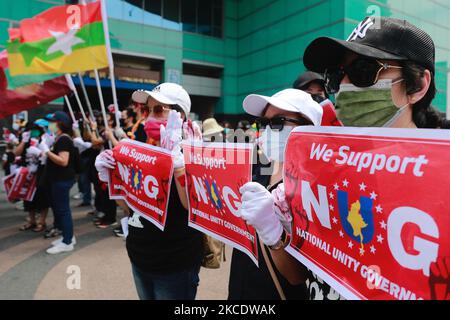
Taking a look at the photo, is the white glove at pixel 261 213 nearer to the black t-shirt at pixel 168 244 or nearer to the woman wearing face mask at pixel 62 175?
the black t-shirt at pixel 168 244

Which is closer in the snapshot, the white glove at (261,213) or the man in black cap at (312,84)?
the white glove at (261,213)

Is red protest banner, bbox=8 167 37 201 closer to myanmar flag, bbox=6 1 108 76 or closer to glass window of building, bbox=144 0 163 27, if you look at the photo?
myanmar flag, bbox=6 1 108 76

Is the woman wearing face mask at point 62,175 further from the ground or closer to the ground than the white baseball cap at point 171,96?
closer to the ground

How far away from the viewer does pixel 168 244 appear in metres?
2.15

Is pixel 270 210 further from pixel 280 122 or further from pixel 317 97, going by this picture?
pixel 317 97

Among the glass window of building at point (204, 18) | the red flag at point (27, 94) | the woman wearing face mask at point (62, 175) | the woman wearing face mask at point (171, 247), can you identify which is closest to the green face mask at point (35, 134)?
the red flag at point (27, 94)

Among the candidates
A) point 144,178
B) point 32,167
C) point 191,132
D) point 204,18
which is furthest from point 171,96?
point 204,18

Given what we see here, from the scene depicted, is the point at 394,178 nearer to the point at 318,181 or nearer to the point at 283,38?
the point at 318,181

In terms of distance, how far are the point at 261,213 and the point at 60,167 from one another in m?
4.58

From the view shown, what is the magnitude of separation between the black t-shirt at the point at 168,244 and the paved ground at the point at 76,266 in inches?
61.8

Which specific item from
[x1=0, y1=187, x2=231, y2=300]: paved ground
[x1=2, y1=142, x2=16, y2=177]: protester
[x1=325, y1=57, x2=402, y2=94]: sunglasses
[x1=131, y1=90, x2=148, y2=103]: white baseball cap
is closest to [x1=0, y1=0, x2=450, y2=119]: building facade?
[x1=2, y1=142, x2=16, y2=177]: protester

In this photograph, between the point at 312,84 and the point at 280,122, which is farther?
the point at 312,84

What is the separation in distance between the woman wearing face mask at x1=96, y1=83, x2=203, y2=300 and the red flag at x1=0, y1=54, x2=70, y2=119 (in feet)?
15.6

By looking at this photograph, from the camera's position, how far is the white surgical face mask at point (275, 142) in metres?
1.61
